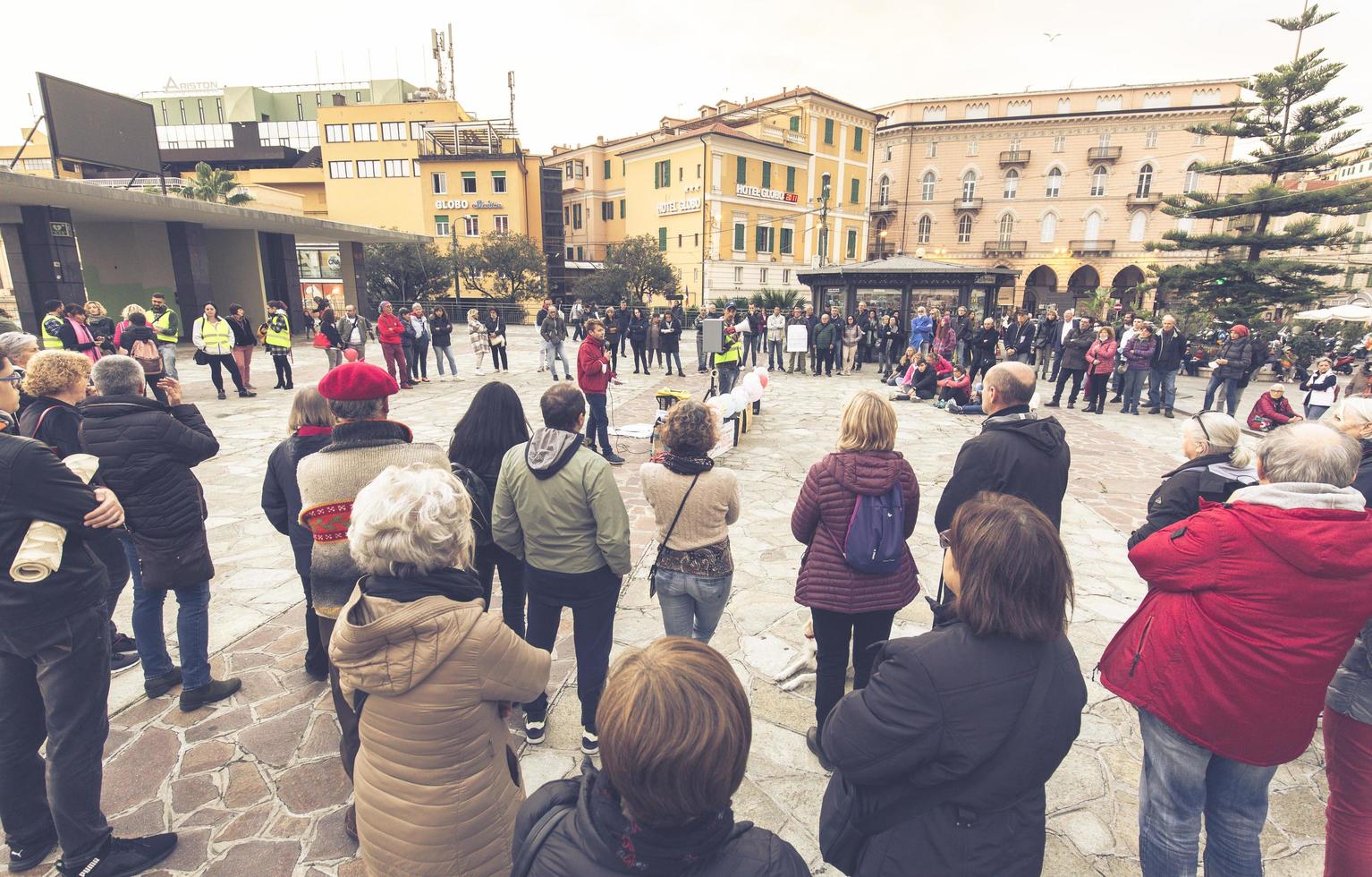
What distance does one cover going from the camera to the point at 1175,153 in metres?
43.8

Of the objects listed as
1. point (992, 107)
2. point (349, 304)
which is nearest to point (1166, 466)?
point (349, 304)

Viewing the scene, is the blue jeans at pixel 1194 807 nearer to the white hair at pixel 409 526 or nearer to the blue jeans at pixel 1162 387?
the white hair at pixel 409 526

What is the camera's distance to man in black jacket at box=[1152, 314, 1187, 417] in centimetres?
1149

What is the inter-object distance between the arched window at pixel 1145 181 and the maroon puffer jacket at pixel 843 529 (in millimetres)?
55007

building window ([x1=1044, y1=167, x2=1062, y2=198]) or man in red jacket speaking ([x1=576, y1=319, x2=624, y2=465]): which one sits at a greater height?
building window ([x1=1044, y1=167, x2=1062, y2=198])

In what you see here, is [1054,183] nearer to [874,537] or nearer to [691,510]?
[874,537]

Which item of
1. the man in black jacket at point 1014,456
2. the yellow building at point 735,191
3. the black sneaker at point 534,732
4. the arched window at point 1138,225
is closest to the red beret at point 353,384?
the black sneaker at point 534,732

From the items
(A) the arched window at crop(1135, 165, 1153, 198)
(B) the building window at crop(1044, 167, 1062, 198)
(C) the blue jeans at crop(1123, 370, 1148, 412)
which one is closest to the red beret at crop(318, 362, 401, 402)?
(C) the blue jeans at crop(1123, 370, 1148, 412)

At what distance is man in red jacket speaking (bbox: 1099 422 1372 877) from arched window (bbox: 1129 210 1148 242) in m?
54.4

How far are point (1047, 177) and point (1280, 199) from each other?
30096mm

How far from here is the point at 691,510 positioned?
3.01 meters

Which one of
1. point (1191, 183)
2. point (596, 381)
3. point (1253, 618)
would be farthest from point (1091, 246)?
point (1253, 618)

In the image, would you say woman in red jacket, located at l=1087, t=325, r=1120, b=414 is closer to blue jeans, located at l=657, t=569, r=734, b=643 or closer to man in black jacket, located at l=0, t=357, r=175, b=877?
blue jeans, located at l=657, t=569, r=734, b=643

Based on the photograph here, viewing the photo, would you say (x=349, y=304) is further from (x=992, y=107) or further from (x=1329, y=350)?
(x=992, y=107)
